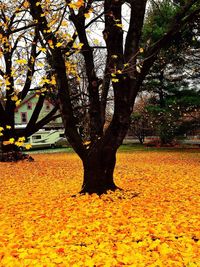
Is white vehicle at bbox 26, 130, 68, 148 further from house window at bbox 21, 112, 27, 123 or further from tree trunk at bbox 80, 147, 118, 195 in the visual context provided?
tree trunk at bbox 80, 147, 118, 195

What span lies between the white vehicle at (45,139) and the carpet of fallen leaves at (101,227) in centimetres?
2483

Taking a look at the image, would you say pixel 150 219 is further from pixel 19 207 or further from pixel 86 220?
pixel 19 207

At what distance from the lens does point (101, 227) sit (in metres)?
5.51

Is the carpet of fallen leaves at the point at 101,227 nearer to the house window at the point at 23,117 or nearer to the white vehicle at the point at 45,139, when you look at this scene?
the white vehicle at the point at 45,139

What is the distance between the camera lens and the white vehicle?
1347 inches

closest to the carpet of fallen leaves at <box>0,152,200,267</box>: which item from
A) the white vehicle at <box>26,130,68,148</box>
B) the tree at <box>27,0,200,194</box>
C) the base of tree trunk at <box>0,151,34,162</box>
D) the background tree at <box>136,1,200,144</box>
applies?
the tree at <box>27,0,200,194</box>

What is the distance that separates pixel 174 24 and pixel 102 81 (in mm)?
2211

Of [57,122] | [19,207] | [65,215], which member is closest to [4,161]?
[19,207]

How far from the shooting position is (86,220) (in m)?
5.97

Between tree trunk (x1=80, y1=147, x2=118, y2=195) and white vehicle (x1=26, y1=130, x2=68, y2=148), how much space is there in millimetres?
26442

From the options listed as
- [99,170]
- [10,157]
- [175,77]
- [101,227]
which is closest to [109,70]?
[99,170]

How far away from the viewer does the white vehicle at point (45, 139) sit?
1347 inches

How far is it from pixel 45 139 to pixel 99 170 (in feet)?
91.9

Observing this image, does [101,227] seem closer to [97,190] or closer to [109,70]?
[97,190]
